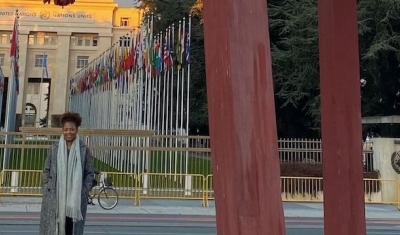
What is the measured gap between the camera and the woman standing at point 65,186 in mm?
4805

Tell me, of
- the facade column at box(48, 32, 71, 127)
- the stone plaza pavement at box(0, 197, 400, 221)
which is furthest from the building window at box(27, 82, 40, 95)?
the stone plaza pavement at box(0, 197, 400, 221)

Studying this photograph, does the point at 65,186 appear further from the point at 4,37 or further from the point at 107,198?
the point at 4,37

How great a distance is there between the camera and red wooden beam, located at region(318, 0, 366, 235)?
4.38 m

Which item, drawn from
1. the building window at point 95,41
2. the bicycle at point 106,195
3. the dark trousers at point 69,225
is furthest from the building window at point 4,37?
the dark trousers at point 69,225

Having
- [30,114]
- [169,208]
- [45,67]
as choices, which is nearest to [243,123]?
[169,208]

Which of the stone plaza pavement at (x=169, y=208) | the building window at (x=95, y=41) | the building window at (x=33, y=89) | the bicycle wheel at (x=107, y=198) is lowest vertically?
the stone plaza pavement at (x=169, y=208)

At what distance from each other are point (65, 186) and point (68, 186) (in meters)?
0.03

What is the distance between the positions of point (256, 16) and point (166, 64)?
2005 cm

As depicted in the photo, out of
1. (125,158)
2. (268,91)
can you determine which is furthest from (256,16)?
(125,158)

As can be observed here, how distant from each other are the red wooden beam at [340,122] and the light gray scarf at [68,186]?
2.31 meters

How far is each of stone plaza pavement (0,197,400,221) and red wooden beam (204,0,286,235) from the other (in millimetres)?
13147

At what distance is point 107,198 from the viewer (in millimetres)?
16641

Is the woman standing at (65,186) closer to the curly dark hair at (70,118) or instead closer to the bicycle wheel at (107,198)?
the curly dark hair at (70,118)

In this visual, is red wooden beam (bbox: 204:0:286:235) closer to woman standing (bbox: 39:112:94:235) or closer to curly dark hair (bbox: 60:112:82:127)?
woman standing (bbox: 39:112:94:235)
